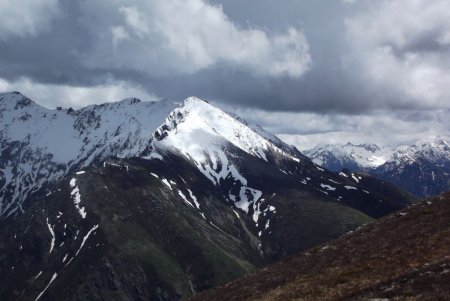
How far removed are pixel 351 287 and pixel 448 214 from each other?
801 inches

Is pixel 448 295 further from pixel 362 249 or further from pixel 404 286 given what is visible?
pixel 362 249

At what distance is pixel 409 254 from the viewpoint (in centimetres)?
4256

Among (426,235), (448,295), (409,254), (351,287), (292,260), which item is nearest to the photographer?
(448,295)

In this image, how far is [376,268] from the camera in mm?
41594

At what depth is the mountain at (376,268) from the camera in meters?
32.0

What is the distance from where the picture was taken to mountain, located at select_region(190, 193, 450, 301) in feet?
105

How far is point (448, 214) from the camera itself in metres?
53.4

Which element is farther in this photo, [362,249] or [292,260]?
[292,260]

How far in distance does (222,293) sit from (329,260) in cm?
1165

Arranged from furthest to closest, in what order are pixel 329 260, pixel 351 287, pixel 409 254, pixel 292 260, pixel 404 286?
1. pixel 292 260
2. pixel 329 260
3. pixel 409 254
4. pixel 351 287
5. pixel 404 286

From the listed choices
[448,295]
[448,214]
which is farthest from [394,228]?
[448,295]

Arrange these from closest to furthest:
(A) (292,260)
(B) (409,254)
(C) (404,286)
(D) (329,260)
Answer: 1. (C) (404,286)
2. (B) (409,254)
3. (D) (329,260)
4. (A) (292,260)

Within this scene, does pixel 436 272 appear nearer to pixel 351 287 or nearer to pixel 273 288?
pixel 351 287

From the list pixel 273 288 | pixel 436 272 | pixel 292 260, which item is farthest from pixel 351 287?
pixel 292 260
